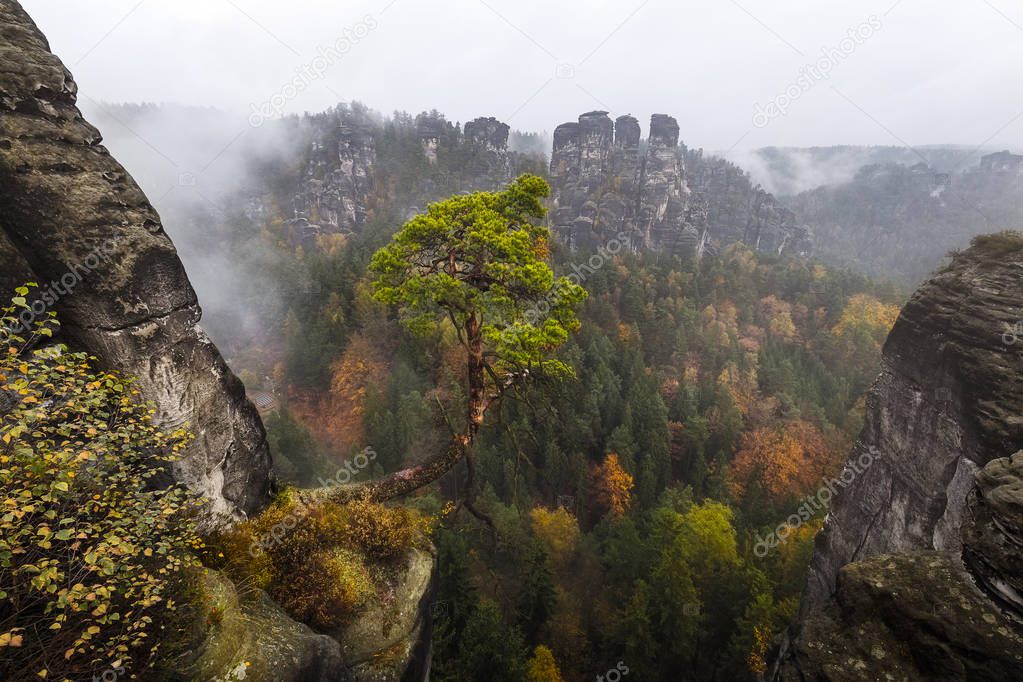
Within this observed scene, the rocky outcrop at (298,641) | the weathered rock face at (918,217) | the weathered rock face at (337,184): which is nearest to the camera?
the rocky outcrop at (298,641)

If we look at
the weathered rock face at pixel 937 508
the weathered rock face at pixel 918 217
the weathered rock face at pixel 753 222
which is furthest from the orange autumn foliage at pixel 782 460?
the weathered rock face at pixel 918 217

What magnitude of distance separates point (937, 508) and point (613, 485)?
30.4 m

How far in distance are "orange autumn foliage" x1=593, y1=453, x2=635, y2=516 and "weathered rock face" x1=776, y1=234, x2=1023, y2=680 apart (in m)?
23.5

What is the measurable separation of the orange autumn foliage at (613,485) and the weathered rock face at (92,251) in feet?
121

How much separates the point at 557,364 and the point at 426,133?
149065 millimetres

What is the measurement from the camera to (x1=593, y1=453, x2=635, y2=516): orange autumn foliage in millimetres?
41875

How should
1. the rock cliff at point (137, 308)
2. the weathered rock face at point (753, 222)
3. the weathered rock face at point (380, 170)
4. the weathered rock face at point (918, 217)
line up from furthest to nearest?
the weathered rock face at point (918, 217) → the weathered rock face at point (753, 222) → the weathered rock face at point (380, 170) → the rock cliff at point (137, 308)

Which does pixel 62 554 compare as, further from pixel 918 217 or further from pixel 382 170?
pixel 918 217

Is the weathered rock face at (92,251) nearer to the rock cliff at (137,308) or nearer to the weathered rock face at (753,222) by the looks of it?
the rock cliff at (137,308)

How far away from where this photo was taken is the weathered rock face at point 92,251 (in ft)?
25.5

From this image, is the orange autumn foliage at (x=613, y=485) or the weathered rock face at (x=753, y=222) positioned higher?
the weathered rock face at (x=753, y=222)

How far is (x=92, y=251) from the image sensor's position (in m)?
8.09

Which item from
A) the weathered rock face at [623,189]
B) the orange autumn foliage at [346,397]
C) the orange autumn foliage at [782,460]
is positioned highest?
the weathered rock face at [623,189]

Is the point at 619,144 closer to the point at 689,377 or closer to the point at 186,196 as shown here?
the point at 689,377
